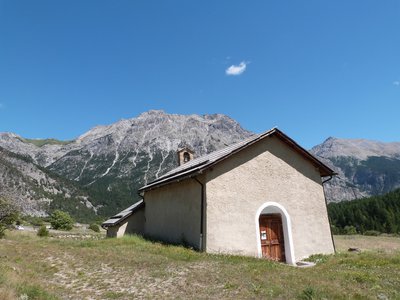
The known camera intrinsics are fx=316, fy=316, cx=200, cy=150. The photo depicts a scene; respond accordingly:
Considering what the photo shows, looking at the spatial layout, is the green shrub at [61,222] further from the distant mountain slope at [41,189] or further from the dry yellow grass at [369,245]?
the distant mountain slope at [41,189]

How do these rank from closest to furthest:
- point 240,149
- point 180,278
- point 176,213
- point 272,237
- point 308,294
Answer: point 308,294, point 180,278, point 240,149, point 272,237, point 176,213

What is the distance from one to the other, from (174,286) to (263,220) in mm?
10203

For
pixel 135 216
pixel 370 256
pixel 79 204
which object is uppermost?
pixel 79 204

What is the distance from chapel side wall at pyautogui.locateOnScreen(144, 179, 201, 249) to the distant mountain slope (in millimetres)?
109953

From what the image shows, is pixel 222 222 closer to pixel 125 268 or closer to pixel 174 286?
pixel 125 268

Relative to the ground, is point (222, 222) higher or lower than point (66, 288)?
higher

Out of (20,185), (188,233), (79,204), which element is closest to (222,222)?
(188,233)

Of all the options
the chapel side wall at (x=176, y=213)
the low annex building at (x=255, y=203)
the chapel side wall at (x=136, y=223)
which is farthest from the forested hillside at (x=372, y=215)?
the chapel side wall at (x=176, y=213)

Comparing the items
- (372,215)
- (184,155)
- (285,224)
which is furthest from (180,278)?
(372,215)

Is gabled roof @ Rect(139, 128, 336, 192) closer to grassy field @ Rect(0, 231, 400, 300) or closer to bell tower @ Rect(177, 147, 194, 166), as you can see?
grassy field @ Rect(0, 231, 400, 300)

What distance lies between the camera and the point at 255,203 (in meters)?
18.6

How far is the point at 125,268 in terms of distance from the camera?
1317cm

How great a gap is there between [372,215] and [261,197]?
90.0 m

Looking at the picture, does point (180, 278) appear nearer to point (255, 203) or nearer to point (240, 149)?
point (255, 203)
